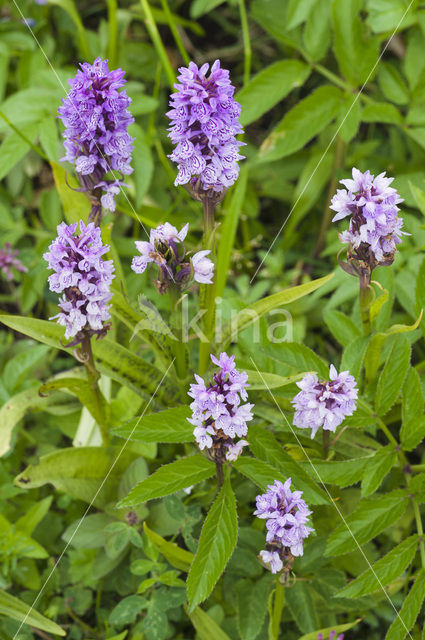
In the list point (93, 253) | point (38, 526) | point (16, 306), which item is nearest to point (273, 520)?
point (93, 253)

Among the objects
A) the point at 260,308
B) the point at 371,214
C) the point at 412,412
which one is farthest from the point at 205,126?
the point at 412,412

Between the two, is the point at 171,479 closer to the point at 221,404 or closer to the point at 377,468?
the point at 221,404

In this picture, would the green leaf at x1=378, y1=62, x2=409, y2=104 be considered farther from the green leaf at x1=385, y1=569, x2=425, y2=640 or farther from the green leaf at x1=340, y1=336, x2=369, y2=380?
the green leaf at x1=385, y1=569, x2=425, y2=640

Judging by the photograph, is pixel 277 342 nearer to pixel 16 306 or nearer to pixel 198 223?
pixel 198 223

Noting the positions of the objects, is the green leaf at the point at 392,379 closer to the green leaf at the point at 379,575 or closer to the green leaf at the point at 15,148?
the green leaf at the point at 379,575

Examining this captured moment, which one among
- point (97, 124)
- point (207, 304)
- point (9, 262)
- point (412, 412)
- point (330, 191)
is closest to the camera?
point (97, 124)

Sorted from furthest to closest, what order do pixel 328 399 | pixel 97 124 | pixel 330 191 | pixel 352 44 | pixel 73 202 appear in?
pixel 330 191
pixel 352 44
pixel 73 202
pixel 97 124
pixel 328 399

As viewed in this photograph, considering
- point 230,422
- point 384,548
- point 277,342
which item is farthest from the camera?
point 384,548
